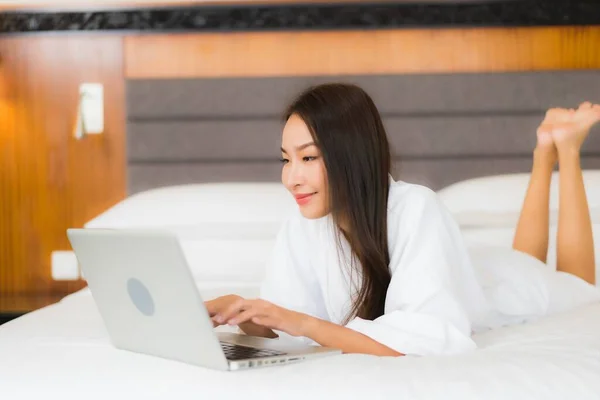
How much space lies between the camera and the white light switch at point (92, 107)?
9.34 ft

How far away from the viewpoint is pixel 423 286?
1.28 metres

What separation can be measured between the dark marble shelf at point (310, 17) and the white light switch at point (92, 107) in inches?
8.4

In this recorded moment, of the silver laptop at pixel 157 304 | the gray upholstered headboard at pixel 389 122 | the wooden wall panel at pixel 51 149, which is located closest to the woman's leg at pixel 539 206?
the gray upholstered headboard at pixel 389 122

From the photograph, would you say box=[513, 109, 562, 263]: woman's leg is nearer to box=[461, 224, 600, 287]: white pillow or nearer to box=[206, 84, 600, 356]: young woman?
box=[461, 224, 600, 287]: white pillow

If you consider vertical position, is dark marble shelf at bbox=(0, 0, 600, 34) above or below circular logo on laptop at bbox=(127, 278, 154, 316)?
above

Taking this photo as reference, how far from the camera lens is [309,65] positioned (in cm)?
284

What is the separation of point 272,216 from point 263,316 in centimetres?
115

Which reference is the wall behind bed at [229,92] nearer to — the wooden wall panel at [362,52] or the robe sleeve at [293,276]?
the wooden wall panel at [362,52]

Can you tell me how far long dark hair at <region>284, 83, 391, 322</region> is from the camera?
137cm

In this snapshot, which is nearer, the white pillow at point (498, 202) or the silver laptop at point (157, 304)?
the silver laptop at point (157, 304)

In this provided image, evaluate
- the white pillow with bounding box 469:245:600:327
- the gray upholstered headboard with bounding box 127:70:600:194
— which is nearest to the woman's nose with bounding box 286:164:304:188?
the white pillow with bounding box 469:245:600:327

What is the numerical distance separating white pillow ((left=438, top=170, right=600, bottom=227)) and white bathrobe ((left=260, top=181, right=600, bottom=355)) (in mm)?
569

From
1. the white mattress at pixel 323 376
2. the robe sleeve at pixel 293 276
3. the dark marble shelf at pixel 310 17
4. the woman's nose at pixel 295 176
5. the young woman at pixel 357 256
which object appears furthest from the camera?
the dark marble shelf at pixel 310 17

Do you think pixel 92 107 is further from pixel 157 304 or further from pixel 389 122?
pixel 157 304
